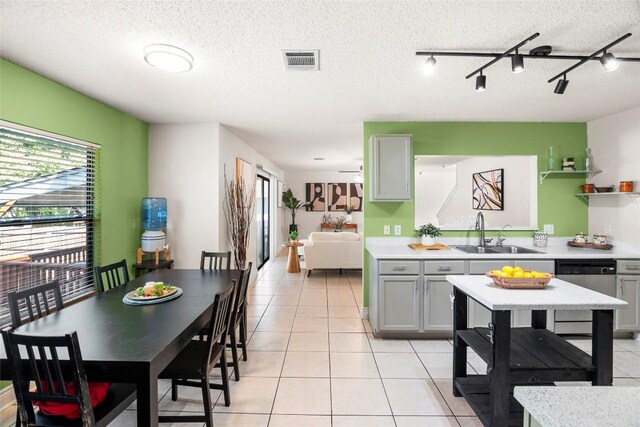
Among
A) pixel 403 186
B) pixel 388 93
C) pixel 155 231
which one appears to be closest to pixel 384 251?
pixel 403 186

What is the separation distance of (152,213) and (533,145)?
461 centimetres

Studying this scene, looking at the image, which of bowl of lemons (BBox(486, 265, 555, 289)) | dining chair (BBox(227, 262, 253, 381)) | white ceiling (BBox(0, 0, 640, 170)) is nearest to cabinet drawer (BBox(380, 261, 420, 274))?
bowl of lemons (BBox(486, 265, 555, 289))

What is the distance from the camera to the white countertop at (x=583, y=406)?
800mm

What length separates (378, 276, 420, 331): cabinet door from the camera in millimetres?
3299

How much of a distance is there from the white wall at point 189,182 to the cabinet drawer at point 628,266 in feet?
14.5

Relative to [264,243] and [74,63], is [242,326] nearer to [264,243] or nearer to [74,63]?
[74,63]

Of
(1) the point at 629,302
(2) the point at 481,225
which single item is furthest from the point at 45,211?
(1) the point at 629,302

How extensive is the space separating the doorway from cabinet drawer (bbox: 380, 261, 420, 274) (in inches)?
152

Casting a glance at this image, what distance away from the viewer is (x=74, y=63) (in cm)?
234

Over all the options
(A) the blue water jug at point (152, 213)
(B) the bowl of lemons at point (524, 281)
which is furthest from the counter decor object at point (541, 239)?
(A) the blue water jug at point (152, 213)

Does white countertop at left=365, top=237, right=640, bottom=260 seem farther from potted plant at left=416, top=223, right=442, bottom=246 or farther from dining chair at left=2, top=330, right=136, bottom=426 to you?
dining chair at left=2, top=330, right=136, bottom=426

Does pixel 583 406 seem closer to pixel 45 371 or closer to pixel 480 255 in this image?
pixel 45 371

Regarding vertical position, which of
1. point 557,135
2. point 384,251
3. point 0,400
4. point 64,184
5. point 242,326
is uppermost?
point 557,135

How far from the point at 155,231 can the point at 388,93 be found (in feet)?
9.84
